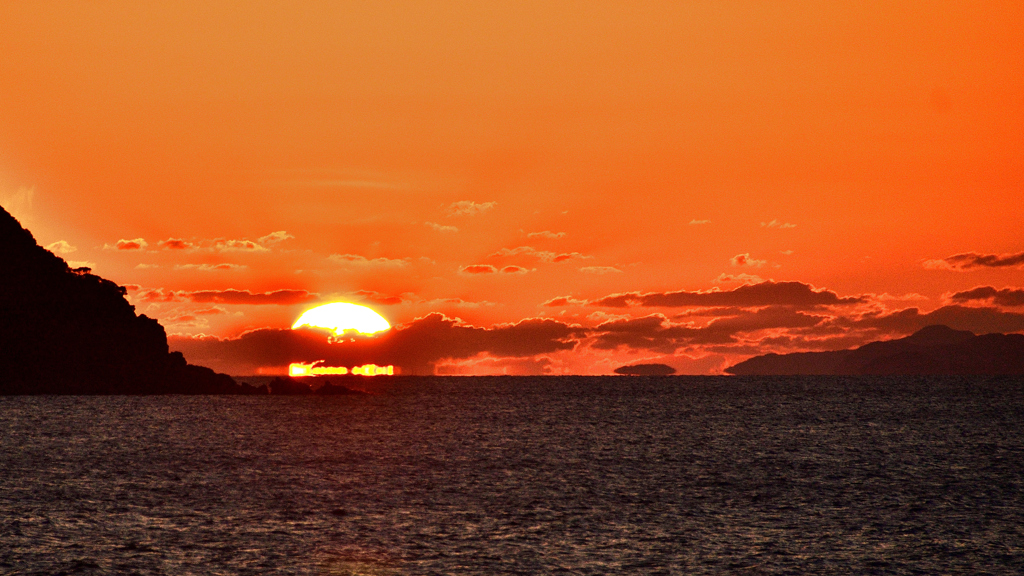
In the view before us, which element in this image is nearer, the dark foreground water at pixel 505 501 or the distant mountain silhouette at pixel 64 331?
the dark foreground water at pixel 505 501

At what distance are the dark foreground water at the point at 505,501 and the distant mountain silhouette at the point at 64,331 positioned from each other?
75823mm

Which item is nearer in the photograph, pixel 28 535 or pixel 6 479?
pixel 28 535

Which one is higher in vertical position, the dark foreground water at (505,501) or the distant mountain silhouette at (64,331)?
the distant mountain silhouette at (64,331)

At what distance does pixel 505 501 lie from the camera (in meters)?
49.9

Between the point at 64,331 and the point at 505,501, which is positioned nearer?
the point at 505,501

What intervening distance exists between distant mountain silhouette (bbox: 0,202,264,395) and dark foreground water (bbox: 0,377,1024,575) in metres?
75.8

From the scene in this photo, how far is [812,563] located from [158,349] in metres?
169

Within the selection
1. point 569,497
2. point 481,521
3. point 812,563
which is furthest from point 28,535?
point 812,563

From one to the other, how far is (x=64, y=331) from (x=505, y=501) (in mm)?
145585

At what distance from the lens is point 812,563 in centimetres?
3525

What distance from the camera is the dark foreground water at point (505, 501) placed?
117 ft

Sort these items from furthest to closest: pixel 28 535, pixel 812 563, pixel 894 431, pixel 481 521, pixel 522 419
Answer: pixel 522 419
pixel 894 431
pixel 481 521
pixel 28 535
pixel 812 563

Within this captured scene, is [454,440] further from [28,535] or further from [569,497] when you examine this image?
[28,535]

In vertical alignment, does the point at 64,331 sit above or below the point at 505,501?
above
